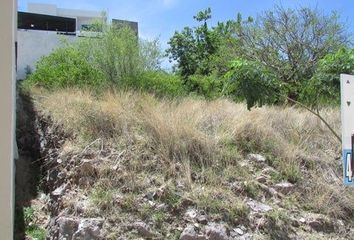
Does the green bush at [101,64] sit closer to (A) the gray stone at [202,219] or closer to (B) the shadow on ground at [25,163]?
(B) the shadow on ground at [25,163]

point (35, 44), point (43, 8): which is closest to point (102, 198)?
point (35, 44)

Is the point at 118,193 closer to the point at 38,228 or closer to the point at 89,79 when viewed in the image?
the point at 38,228

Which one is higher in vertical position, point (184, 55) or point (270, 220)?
point (184, 55)

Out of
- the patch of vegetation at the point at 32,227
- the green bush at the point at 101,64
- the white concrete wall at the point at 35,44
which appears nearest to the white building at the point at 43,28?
the white concrete wall at the point at 35,44

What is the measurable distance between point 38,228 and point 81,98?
140 inches

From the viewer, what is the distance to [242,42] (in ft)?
63.3

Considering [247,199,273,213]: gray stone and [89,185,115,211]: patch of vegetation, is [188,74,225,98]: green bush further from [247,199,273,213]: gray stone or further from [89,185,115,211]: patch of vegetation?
[89,185,115,211]: patch of vegetation

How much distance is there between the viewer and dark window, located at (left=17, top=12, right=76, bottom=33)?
141ft

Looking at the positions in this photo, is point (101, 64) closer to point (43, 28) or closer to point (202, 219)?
point (202, 219)

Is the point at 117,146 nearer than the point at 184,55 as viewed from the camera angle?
Yes

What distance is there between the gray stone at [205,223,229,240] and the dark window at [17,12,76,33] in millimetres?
38780

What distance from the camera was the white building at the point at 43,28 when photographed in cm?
3294

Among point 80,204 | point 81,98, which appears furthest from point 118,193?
point 81,98

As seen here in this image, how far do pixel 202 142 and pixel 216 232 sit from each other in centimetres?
203
